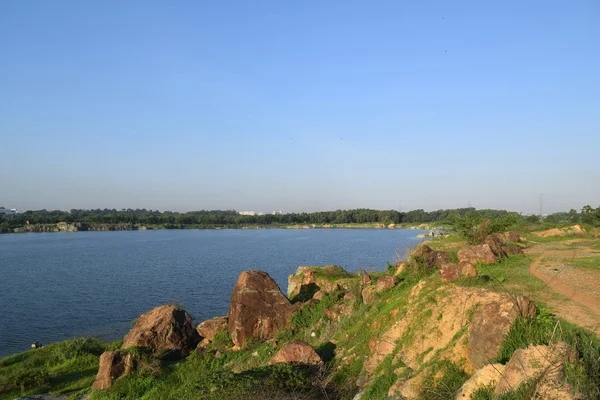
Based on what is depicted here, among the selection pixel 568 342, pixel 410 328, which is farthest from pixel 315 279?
pixel 568 342

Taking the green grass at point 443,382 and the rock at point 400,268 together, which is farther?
the rock at point 400,268

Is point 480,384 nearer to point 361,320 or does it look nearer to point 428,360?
point 428,360

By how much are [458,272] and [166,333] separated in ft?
44.3

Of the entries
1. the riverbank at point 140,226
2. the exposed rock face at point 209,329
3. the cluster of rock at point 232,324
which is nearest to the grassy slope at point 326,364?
the exposed rock face at point 209,329

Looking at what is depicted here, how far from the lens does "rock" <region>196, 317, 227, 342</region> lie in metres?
20.4

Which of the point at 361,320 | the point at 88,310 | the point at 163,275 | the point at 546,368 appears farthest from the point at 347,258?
the point at 546,368

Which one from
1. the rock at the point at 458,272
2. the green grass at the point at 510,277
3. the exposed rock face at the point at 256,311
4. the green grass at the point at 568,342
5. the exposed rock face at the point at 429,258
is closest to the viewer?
the green grass at the point at 568,342

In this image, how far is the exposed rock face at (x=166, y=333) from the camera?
19.5 meters

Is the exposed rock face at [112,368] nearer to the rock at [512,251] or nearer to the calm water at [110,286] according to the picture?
the calm water at [110,286]

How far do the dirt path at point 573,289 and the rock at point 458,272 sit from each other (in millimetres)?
2039

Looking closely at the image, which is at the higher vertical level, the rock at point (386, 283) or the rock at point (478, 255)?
the rock at point (478, 255)

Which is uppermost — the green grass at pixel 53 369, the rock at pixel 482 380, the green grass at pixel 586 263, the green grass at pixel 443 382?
the green grass at pixel 586 263

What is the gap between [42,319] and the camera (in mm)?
30797

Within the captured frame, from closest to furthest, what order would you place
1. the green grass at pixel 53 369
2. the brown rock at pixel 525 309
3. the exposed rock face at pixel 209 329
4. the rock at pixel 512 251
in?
the brown rock at pixel 525 309 → the green grass at pixel 53 369 → the rock at pixel 512 251 → the exposed rock face at pixel 209 329
